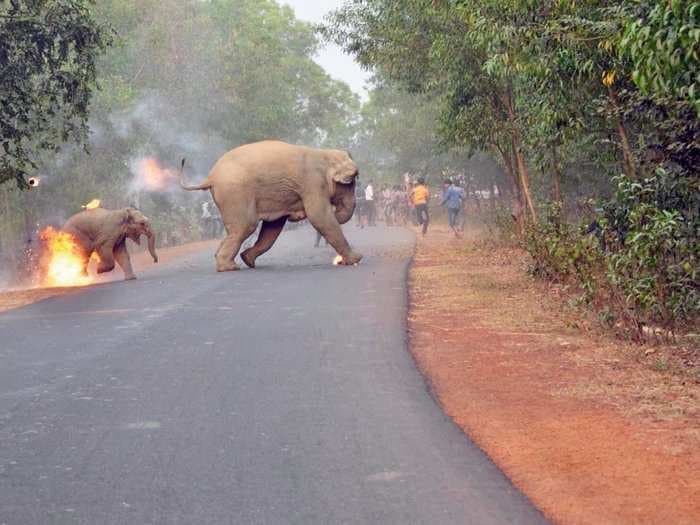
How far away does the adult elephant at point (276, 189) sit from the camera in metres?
19.5

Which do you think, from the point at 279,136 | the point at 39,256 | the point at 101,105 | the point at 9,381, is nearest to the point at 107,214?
the point at 39,256

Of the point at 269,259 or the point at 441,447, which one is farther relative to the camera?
the point at 269,259

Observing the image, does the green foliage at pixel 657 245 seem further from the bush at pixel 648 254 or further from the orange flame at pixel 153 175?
the orange flame at pixel 153 175

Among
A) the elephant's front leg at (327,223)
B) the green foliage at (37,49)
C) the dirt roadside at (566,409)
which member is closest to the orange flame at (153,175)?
the elephant's front leg at (327,223)

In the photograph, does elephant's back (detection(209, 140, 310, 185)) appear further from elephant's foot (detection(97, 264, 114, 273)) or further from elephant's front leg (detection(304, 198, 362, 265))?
elephant's foot (detection(97, 264, 114, 273))

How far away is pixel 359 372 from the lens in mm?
8484

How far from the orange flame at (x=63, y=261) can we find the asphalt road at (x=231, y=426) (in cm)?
743

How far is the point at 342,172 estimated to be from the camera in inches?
786

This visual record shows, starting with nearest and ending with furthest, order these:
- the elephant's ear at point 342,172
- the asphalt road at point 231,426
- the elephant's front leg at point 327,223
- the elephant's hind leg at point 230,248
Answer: the asphalt road at point 231,426 < the elephant's hind leg at point 230,248 < the elephant's front leg at point 327,223 < the elephant's ear at point 342,172

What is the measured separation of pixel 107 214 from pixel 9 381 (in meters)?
12.1

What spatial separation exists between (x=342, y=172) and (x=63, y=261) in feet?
18.4

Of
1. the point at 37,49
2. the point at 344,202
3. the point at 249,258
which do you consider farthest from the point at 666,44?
the point at 249,258

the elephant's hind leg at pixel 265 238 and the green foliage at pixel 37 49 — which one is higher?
the green foliage at pixel 37 49

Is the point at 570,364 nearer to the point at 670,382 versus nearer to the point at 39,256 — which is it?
the point at 670,382
